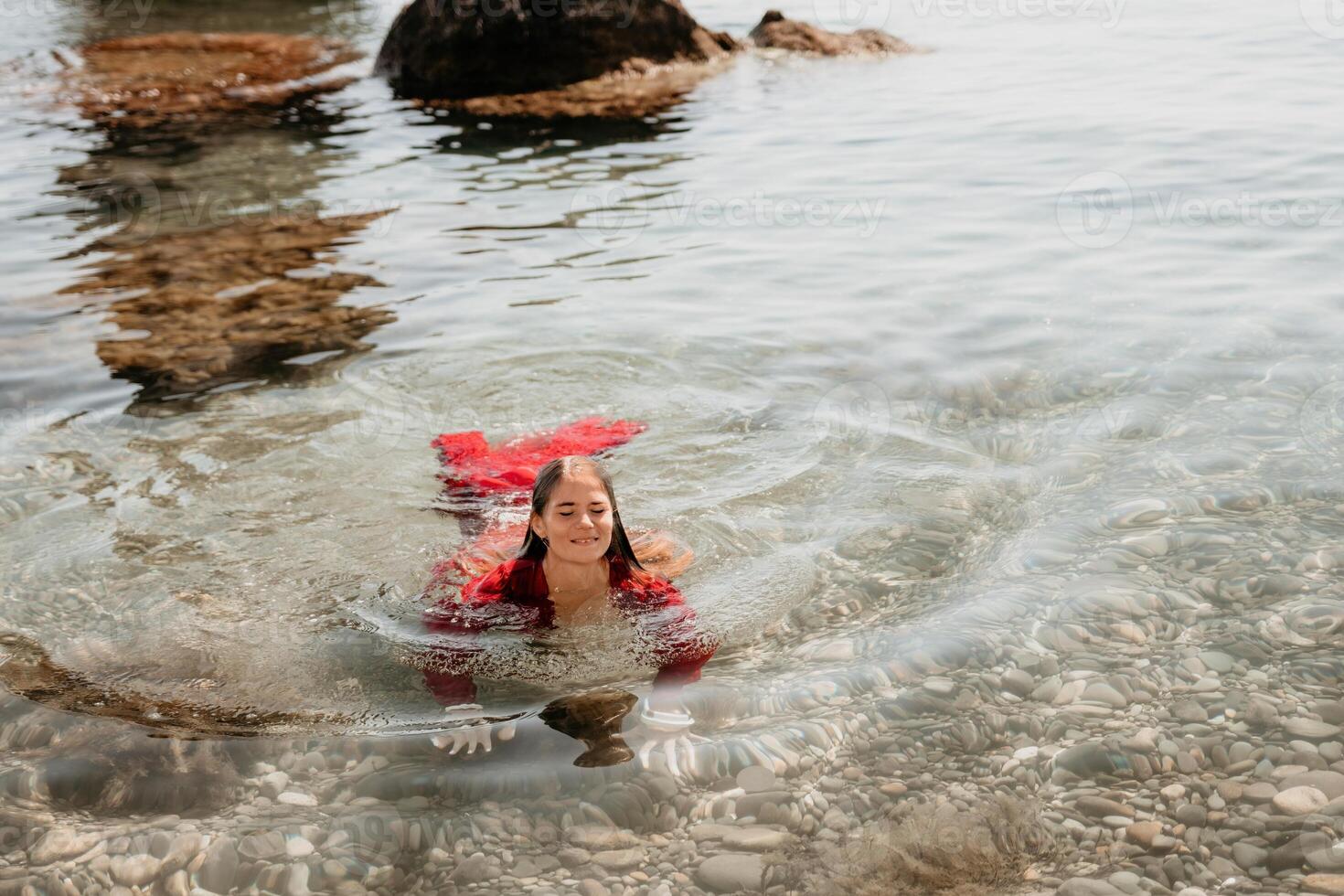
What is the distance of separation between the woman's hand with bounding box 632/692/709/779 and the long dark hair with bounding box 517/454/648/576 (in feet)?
2.40

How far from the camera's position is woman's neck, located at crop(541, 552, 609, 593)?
4.69 meters

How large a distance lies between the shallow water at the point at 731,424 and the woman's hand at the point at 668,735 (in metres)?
0.08

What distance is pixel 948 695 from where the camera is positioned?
4.10 metres

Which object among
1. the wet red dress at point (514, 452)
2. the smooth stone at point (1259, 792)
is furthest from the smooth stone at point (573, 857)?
the wet red dress at point (514, 452)

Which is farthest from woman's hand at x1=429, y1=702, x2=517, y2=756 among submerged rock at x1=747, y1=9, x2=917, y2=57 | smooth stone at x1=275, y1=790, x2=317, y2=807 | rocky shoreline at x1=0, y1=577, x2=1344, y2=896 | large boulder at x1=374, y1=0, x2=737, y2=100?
submerged rock at x1=747, y1=9, x2=917, y2=57

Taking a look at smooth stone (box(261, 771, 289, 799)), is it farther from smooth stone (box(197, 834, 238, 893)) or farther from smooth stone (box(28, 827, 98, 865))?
smooth stone (box(28, 827, 98, 865))

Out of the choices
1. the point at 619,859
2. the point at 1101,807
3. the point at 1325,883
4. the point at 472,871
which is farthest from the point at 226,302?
the point at 1325,883

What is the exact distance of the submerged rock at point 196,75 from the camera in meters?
14.8

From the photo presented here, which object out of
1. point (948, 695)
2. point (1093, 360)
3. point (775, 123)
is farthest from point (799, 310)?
point (775, 123)

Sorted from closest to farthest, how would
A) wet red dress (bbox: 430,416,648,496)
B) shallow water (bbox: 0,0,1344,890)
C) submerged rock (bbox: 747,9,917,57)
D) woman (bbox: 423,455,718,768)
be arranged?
shallow water (bbox: 0,0,1344,890) → woman (bbox: 423,455,718,768) → wet red dress (bbox: 430,416,648,496) → submerged rock (bbox: 747,9,917,57)

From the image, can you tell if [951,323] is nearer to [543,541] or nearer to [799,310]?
[799,310]

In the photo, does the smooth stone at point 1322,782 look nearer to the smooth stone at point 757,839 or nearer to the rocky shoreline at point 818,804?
the rocky shoreline at point 818,804

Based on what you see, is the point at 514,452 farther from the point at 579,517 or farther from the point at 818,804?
the point at 818,804

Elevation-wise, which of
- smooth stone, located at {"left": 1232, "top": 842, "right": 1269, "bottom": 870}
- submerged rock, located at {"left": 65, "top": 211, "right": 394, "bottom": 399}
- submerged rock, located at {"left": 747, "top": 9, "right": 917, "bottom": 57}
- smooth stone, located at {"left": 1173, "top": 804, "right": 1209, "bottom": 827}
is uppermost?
submerged rock, located at {"left": 747, "top": 9, "right": 917, "bottom": 57}
